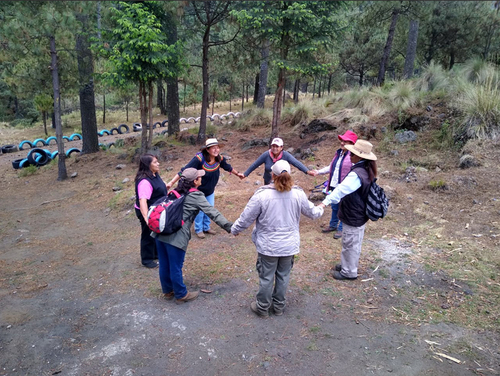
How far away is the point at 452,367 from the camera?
309 cm

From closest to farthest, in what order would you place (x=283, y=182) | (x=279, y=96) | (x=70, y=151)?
(x=283, y=182)
(x=279, y=96)
(x=70, y=151)

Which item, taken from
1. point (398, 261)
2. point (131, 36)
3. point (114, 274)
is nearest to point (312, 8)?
point (131, 36)

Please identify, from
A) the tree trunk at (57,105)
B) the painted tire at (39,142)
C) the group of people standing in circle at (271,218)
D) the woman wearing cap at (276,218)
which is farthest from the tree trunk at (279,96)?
the painted tire at (39,142)

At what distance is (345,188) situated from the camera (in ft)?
13.1

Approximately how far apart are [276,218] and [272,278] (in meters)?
0.72

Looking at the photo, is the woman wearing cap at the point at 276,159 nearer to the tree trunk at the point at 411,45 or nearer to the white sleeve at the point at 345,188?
the white sleeve at the point at 345,188

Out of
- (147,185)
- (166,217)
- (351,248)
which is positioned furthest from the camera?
(147,185)

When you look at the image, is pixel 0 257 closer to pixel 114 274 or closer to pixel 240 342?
pixel 114 274

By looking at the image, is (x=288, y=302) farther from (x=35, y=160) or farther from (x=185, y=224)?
(x=35, y=160)

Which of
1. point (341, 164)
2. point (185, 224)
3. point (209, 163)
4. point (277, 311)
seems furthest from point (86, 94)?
point (277, 311)

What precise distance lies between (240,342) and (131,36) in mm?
8475

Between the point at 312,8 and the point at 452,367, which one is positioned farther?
the point at 312,8

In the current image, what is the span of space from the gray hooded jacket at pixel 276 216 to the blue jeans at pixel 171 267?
2.83 ft

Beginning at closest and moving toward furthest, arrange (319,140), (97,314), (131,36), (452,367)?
1. (452,367)
2. (97,314)
3. (131,36)
4. (319,140)
